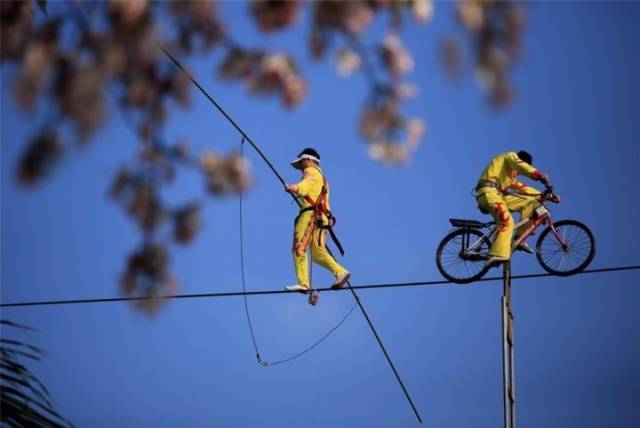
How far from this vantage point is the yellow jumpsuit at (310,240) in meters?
9.97

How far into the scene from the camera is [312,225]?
33.2 feet

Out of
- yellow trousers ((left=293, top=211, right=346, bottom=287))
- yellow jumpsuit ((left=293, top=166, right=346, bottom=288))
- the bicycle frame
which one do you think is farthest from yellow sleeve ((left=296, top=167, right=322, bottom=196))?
the bicycle frame

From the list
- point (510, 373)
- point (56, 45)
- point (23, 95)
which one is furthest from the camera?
point (510, 373)

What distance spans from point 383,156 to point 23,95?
818 mm

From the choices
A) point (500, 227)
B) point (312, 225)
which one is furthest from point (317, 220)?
point (500, 227)

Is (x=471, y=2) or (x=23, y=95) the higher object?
(x=471, y=2)

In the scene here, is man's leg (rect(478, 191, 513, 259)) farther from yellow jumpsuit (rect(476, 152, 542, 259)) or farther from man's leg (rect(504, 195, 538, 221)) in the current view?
man's leg (rect(504, 195, 538, 221))

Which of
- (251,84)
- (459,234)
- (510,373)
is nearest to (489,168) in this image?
(459,234)

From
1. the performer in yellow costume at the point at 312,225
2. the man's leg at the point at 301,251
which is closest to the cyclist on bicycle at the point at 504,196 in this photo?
the performer in yellow costume at the point at 312,225

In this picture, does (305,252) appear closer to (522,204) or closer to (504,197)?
(504,197)

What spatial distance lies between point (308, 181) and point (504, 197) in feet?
6.47

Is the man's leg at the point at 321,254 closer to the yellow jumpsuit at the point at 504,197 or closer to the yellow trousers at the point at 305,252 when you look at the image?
the yellow trousers at the point at 305,252

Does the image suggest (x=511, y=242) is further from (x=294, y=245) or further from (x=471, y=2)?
(x=471, y=2)

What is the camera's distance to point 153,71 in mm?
2381
